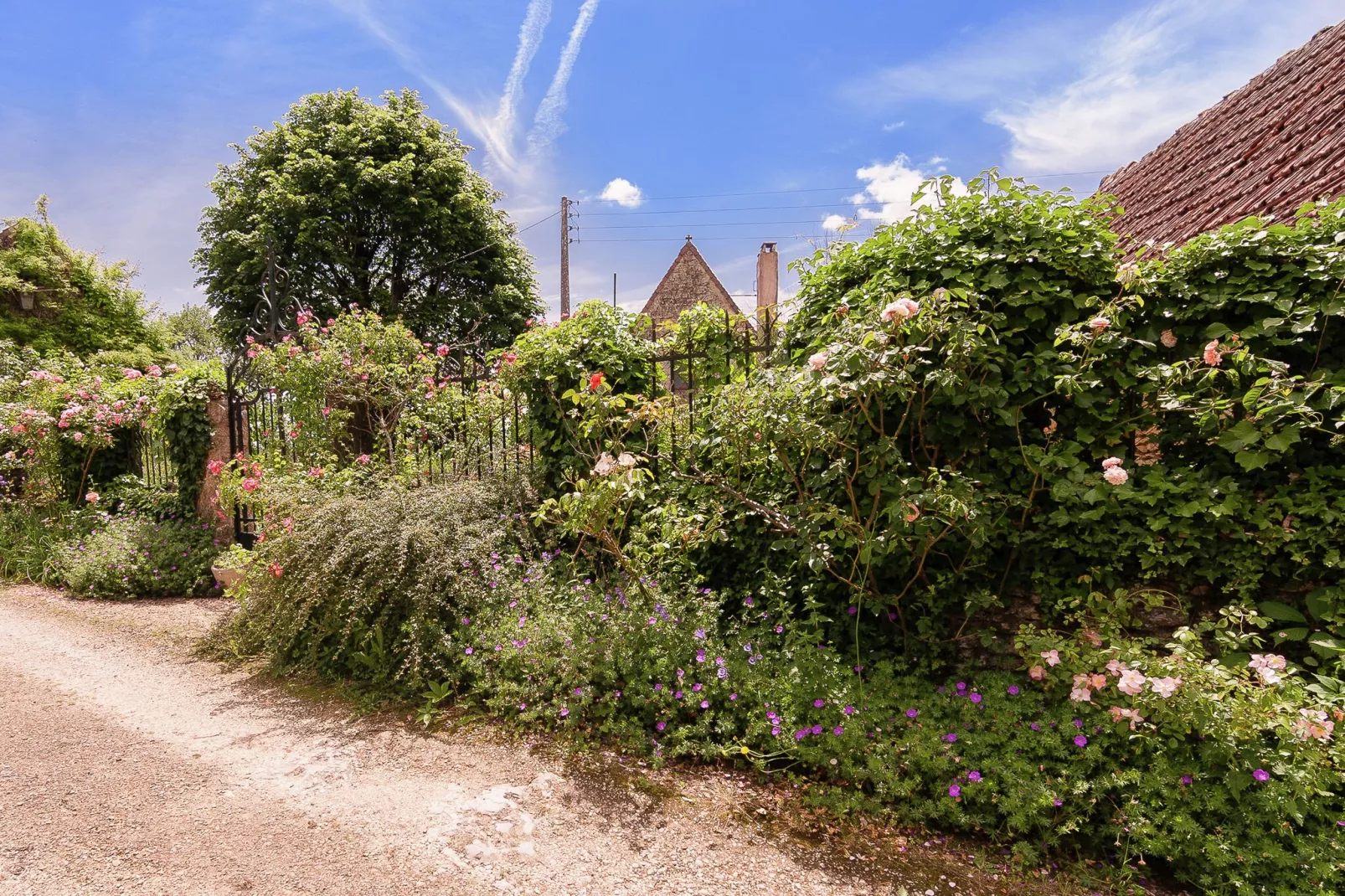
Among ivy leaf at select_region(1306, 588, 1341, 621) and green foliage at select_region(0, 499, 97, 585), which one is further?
green foliage at select_region(0, 499, 97, 585)

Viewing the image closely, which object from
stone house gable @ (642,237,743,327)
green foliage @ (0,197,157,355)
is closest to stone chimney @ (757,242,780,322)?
stone house gable @ (642,237,743,327)

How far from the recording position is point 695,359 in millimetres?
4711

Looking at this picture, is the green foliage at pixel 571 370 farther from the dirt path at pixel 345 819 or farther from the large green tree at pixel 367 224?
the large green tree at pixel 367 224

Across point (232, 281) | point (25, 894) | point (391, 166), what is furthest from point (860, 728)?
point (232, 281)

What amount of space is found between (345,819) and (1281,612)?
12.8ft

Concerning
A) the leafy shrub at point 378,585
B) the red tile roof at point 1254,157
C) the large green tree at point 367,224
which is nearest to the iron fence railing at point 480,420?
the leafy shrub at point 378,585

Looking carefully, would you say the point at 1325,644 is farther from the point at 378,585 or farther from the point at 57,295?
the point at 57,295

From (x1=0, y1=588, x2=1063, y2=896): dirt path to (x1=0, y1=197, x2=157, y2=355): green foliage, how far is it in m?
20.1

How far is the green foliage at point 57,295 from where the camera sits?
1759cm

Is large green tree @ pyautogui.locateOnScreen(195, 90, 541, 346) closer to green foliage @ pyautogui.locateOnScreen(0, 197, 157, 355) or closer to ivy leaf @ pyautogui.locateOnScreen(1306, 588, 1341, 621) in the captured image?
green foliage @ pyautogui.locateOnScreen(0, 197, 157, 355)

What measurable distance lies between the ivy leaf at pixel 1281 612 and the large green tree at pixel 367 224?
1479 cm

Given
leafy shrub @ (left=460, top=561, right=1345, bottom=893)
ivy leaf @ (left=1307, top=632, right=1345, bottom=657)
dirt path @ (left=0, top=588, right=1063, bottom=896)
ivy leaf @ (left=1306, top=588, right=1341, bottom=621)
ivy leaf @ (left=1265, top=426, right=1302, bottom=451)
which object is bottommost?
dirt path @ (left=0, top=588, right=1063, bottom=896)

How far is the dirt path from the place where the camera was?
2.15 meters

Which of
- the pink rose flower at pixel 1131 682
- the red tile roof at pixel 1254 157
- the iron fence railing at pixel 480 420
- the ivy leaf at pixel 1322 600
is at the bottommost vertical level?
the pink rose flower at pixel 1131 682
